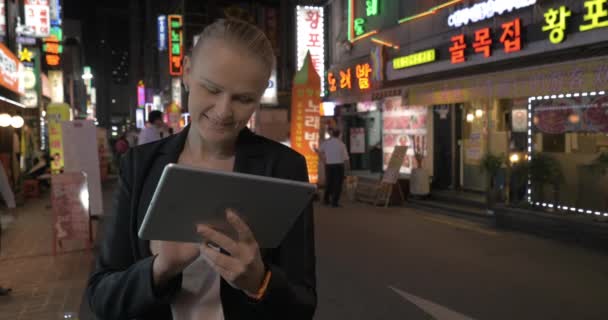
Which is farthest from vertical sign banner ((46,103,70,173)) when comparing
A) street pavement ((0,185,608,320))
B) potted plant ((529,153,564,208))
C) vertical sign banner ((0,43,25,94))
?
potted plant ((529,153,564,208))

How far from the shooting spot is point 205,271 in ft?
4.50

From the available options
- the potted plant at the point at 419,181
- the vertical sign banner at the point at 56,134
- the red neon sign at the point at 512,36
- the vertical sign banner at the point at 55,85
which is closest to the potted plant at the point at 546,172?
the red neon sign at the point at 512,36

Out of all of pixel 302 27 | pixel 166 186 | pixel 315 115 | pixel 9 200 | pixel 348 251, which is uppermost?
pixel 302 27

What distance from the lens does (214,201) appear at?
1.08 metres

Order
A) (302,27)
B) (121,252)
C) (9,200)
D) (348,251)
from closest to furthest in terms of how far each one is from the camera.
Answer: (121,252)
(9,200)
(348,251)
(302,27)

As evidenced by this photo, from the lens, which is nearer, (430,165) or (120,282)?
(120,282)

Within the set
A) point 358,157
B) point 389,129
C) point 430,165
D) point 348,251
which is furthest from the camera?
point 358,157

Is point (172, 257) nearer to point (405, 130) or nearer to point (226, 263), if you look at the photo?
point (226, 263)

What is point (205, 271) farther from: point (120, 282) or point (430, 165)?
point (430, 165)

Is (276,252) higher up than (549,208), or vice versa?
(276,252)

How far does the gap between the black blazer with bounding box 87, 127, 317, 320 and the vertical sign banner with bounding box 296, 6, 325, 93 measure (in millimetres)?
15257

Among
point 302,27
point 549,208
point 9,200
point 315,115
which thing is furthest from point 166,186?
point 302,27

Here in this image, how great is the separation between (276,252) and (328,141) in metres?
11.4

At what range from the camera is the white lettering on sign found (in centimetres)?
974
